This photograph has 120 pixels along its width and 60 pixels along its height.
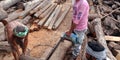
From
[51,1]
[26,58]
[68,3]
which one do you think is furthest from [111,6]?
[26,58]

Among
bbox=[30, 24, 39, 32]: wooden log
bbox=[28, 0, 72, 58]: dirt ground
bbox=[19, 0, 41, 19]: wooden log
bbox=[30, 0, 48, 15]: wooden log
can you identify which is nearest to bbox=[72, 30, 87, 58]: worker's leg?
bbox=[28, 0, 72, 58]: dirt ground

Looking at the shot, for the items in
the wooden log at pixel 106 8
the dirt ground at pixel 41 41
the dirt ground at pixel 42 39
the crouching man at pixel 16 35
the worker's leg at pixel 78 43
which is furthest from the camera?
the wooden log at pixel 106 8

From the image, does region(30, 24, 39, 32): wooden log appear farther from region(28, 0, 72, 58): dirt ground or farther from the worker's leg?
the worker's leg

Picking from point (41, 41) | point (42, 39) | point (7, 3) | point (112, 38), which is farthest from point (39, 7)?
point (112, 38)

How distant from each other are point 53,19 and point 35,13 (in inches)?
32.3

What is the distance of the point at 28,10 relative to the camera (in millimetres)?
9609

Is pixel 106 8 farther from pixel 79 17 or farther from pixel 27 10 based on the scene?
pixel 79 17

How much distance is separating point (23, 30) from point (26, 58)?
76 cm

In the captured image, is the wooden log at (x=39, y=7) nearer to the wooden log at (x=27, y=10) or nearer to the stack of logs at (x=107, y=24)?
the wooden log at (x=27, y=10)

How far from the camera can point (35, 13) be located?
378 inches

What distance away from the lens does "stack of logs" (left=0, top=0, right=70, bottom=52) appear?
895cm

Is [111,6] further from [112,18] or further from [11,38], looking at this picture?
[11,38]

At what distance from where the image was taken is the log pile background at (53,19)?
894 centimetres

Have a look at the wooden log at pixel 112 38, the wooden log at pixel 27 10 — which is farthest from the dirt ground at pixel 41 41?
the wooden log at pixel 112 38
